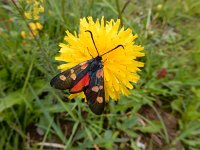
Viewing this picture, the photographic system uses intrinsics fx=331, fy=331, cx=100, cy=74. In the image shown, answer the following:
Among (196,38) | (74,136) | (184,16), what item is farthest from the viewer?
(184,16)

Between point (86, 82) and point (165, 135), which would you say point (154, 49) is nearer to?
point (165, 135)

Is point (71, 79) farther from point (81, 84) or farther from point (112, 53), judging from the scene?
point (112, 53)

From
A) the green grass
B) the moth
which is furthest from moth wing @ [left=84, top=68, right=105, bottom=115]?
the green grass

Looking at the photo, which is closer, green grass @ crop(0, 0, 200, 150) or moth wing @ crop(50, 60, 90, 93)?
moth wing @ crop(50, 60, 90, 93)

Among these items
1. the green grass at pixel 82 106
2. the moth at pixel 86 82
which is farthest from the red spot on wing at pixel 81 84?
the green grass at pixel 82 106

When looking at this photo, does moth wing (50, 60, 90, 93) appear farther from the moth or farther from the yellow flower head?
the yellow flower head

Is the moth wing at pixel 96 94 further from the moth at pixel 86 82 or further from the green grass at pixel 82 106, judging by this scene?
the green grass at pixel 82 106

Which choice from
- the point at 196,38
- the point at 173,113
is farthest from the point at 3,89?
the point at 196,38
